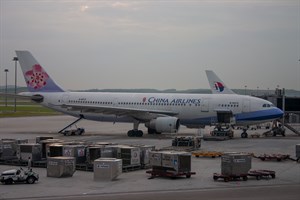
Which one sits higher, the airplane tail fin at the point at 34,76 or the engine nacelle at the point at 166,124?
the airplane tail fin at the point at 34,76

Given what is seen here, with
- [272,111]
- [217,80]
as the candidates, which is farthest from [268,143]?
[217,80]

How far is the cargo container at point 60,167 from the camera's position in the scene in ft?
87.9

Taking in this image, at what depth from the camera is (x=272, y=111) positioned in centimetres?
4969

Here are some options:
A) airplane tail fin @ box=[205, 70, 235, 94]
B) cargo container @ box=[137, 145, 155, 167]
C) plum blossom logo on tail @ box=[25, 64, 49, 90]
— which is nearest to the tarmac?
cargo container @ box=[137, 145, 155, 167]

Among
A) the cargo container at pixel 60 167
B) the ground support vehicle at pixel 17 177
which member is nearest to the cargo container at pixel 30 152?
the cargo container at pixel 60 167

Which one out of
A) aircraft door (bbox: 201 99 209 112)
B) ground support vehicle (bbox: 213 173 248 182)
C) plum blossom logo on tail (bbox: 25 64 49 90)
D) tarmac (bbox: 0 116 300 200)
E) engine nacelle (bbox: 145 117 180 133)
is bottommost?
tarmac (bbox: 0 116 300 200)

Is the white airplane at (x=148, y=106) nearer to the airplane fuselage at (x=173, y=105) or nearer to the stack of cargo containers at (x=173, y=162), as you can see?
the airplane fuselage at (x=173, y=105)

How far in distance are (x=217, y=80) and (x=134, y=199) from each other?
76.7m

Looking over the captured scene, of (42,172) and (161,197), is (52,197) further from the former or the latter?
(42,172)

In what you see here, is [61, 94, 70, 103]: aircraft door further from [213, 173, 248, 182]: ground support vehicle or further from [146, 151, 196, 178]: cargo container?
[213, 173, 248, 182]: ground support vehicle

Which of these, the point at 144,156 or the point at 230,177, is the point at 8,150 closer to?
the point at 144,156

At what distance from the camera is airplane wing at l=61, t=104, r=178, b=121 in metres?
51.3

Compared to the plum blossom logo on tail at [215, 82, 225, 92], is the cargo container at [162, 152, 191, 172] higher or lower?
lower

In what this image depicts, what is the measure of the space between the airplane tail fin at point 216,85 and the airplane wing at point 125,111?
4110cm
